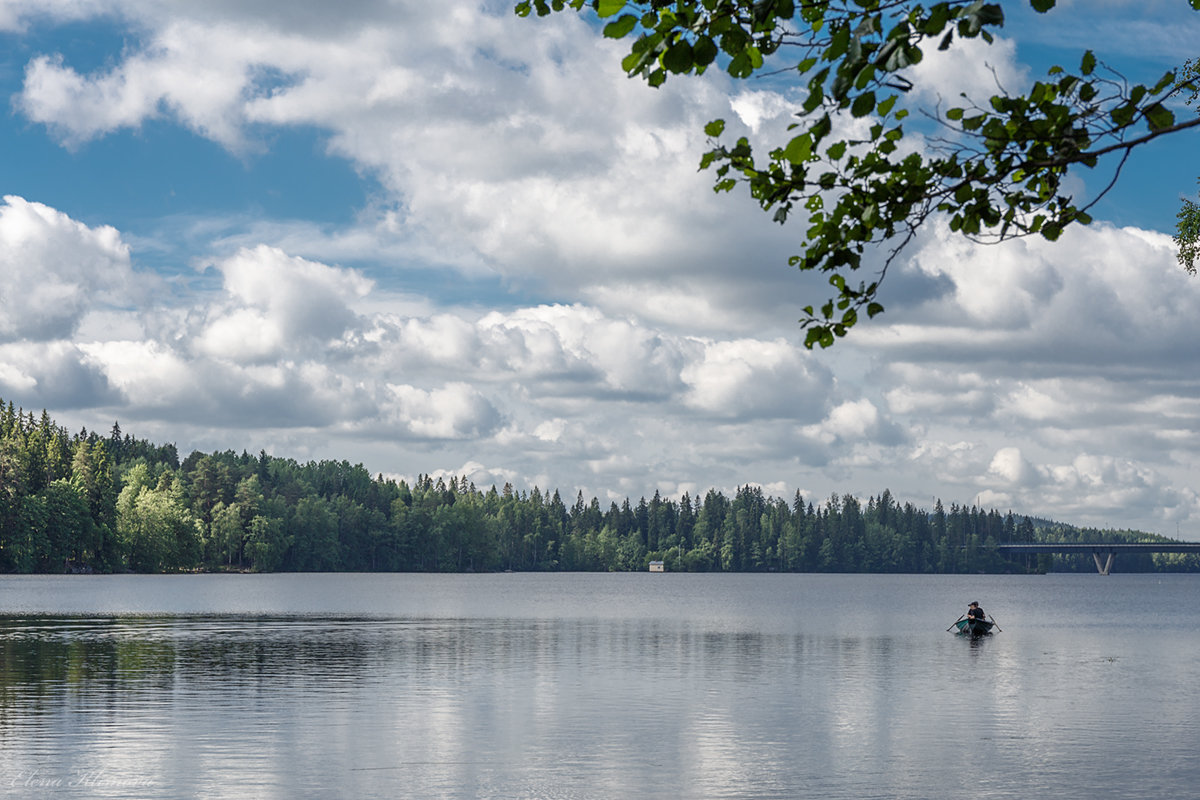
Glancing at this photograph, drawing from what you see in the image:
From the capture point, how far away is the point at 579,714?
1615 inches

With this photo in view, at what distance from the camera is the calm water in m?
29.4

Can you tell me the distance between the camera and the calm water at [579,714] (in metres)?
29.4

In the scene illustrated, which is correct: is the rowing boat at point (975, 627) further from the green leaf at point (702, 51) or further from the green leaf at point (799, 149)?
the green leaf at point (702, 51)

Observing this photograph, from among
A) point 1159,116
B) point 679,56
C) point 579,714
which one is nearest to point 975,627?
point 579,714

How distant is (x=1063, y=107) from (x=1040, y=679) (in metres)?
52.6

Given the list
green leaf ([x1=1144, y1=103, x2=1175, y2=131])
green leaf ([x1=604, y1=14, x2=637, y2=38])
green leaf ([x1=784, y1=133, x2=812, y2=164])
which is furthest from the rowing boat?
green leaf ([x1=604, y1=14, x2=637, y2=38])

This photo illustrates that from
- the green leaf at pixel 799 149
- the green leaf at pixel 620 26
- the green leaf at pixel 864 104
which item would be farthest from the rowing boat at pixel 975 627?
the green leaf at pixel 620 26

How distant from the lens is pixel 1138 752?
35.6 meters

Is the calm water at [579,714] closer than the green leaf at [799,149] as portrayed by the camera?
No

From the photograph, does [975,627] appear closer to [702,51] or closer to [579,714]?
[579,714]

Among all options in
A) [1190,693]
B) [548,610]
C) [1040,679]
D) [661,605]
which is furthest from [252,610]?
[1190,693]

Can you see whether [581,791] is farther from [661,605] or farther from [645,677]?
[661,605]

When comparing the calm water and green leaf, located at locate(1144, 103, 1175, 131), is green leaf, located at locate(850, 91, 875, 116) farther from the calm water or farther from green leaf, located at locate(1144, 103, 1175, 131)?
the calm water

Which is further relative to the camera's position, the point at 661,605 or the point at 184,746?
the point at 661,605
